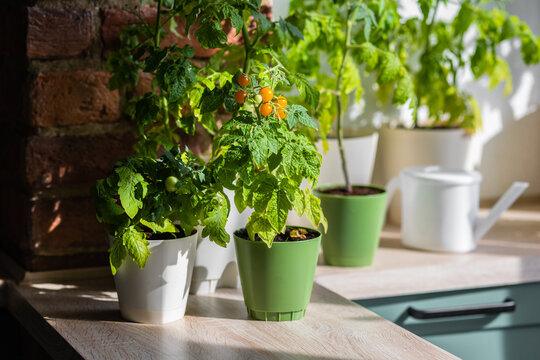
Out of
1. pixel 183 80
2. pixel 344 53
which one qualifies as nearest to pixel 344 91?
pixel 344 53

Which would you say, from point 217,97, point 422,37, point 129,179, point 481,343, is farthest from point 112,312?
point 422,37

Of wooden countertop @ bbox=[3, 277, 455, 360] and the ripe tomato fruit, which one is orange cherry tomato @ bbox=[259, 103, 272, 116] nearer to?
the ripe tomato fruit

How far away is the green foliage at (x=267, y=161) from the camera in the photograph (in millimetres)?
884

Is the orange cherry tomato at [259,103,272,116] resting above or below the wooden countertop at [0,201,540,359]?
above

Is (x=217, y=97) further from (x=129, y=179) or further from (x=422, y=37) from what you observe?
(x=422, y=37)

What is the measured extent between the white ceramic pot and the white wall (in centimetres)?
114

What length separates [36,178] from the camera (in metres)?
1.18

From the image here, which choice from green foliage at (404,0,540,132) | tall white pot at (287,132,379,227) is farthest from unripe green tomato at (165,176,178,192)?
green foliage at (404,0,540,132)

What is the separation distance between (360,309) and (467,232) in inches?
18.7

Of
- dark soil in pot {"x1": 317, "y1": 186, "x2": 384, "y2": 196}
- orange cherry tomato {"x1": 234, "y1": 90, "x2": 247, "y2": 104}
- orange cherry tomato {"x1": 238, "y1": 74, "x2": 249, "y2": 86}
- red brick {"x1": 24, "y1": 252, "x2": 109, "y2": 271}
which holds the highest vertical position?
orange cherry tomato {"x1": 238, "y1": 74, "x2": 249, "y2": 86}

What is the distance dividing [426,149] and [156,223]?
842 millimetres

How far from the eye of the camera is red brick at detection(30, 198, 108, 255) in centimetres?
120

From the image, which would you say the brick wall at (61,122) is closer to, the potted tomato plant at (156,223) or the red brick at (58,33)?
the red brick at (58,33)

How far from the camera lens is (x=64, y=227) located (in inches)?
47.9
